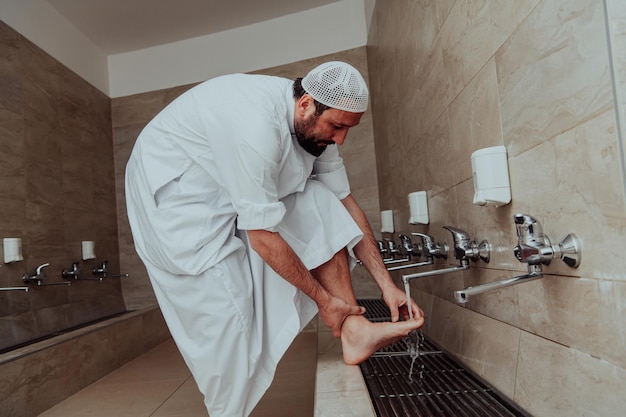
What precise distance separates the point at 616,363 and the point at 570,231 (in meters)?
0.22

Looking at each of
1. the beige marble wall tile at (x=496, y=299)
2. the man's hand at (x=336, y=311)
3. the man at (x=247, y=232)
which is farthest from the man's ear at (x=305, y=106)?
the beige marble wall tile at (x=496, y=299)

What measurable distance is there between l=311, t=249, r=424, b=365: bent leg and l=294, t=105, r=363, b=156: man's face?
36cm

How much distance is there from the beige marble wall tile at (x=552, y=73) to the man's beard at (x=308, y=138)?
51 centimetres

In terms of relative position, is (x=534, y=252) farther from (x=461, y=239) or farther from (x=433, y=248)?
(x=433, y=248)

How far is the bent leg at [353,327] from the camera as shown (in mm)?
1294

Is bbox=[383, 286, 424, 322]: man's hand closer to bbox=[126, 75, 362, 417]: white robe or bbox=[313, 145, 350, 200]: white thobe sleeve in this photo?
bbox=[126, 75, 362, 417]: white robe

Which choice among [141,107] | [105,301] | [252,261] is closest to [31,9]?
[141,107]

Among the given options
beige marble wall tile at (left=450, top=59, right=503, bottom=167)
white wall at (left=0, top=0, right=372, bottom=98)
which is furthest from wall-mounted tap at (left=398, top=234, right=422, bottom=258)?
white wall at (left=0, top=0, right=372, bottom=98)

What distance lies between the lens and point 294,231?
57.6 inches

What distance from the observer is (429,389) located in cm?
122

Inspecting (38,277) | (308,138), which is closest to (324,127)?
(308,138)

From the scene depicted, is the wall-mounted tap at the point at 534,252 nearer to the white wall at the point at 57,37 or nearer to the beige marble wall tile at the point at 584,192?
the beige marble wall tile at the point at 584,192

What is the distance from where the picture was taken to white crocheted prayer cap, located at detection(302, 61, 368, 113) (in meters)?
1.27

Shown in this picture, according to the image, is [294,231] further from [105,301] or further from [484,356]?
[105,301]
